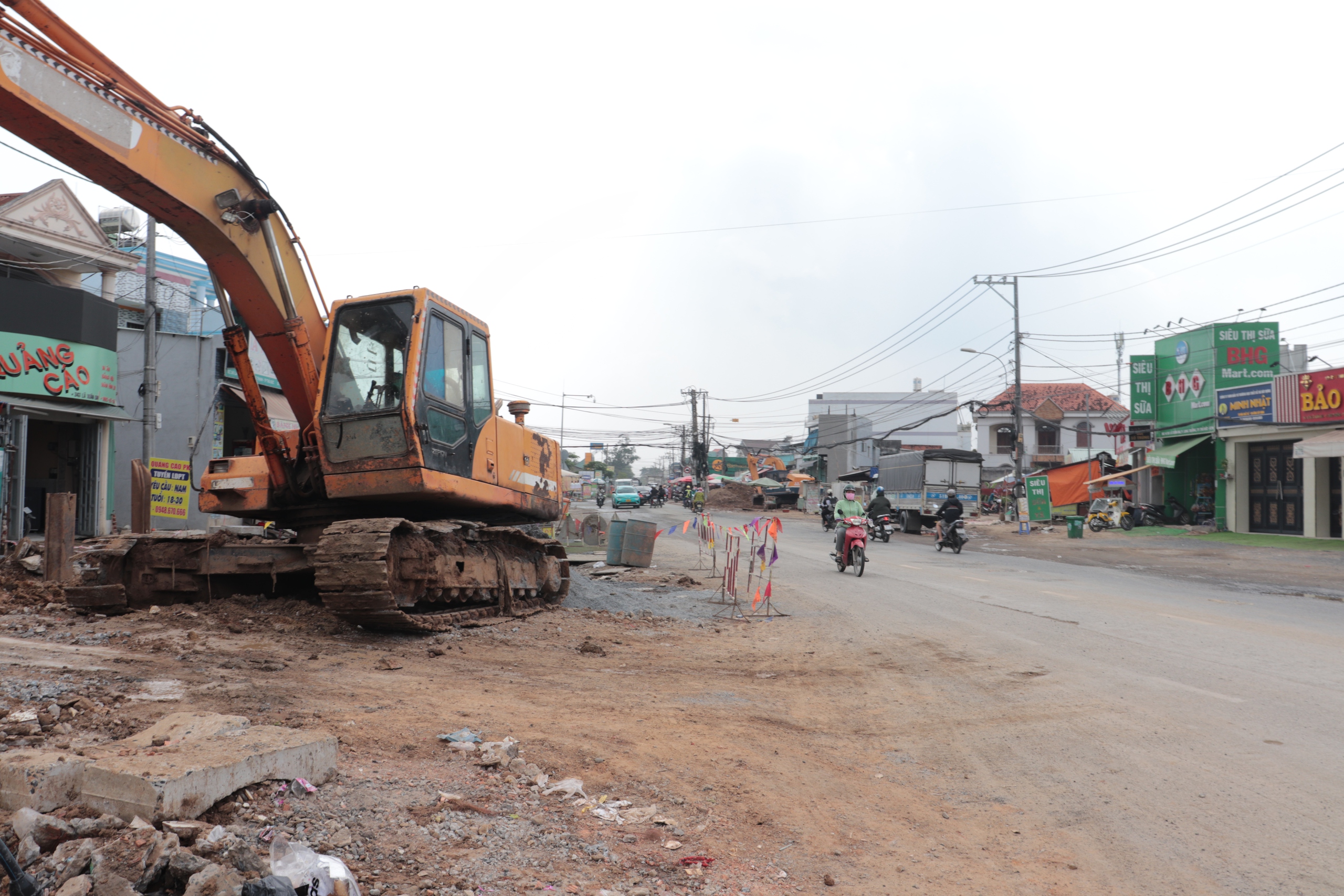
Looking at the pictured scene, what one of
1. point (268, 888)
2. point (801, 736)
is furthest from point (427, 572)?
point (268, 888)

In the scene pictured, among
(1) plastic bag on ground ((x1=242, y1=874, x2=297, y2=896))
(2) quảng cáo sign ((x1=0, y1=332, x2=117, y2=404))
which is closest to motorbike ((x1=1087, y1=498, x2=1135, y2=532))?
(2) quảng cáo sign ((x1=0, y1=332, x2=117, y2=404))

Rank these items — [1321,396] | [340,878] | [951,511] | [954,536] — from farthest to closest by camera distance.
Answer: [1321,396], [951,511], [954,536], [340,878]

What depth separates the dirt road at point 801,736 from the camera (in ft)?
12.0

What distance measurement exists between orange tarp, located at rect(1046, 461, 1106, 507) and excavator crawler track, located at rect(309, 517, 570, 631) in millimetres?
34071

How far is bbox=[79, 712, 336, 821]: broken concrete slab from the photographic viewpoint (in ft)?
10.6

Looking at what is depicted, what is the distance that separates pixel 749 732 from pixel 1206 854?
2621 mm

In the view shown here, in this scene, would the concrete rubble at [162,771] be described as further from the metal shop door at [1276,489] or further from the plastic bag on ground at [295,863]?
the metal shop door at [1276,489]

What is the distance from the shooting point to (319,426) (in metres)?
8.63

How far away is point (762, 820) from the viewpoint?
4172 millimetres

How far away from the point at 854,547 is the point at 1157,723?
39.4 feet

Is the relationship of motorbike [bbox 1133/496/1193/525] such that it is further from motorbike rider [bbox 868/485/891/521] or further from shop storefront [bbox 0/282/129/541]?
shop storefront [bbox 0/282/129/541]

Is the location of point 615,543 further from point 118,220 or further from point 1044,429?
point 1044,429

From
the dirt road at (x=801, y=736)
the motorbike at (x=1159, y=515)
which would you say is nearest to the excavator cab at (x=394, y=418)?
the dirt road at (x=801, y=736)

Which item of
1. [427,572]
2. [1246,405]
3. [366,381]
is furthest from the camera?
[1246,405]
